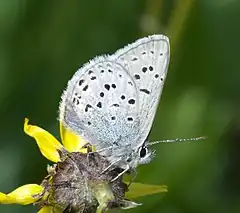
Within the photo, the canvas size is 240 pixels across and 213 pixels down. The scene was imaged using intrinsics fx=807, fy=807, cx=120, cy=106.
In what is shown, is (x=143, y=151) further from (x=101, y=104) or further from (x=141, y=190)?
(x=101, y=104)

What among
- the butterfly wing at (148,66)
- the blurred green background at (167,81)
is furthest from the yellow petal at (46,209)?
the blurred green background at (167,81)

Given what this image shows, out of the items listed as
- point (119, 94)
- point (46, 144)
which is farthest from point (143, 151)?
point (46, 144)

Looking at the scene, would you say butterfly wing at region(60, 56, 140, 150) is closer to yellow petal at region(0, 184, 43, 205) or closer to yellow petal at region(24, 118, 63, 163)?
yellow petal at region(24, 118, 63, 163)

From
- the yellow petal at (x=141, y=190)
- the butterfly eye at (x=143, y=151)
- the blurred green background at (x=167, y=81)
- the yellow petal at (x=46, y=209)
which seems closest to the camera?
the yellow petal at (x=46, y=209)

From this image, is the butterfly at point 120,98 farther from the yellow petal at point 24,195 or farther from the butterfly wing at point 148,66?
the yellow petal at point 24,195

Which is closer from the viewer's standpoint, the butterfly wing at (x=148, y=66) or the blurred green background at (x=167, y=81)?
the butterfly wing at (x=148, y=66)

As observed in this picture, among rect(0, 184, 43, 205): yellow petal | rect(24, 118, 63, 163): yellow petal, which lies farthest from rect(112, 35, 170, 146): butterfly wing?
rect(0, 184, 43, 205): yellow petal
